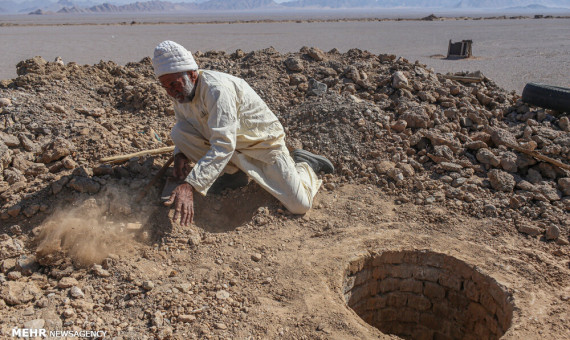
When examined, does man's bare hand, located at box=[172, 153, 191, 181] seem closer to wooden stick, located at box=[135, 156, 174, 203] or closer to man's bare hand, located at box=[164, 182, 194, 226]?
wooden stick, located at box=[135, 156, 174, 203]

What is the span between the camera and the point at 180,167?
3611 mm

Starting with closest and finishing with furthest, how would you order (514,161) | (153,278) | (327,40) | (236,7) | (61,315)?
1. (61,315)
2. (153,278)
3. (514,161)
4. (327,40)
5. (236,7)

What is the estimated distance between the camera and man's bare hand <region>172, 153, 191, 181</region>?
359 centimetres

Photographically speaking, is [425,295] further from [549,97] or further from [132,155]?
[549,97]

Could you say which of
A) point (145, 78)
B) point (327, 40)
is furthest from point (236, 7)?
point (145, 78)

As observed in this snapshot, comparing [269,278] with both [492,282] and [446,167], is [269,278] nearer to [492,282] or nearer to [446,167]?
[492,282]

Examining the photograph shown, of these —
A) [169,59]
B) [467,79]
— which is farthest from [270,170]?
[467,79]

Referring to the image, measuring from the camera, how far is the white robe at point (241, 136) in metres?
3.19

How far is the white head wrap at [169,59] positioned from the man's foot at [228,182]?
118cm

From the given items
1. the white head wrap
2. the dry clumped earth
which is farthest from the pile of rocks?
the white head wrap

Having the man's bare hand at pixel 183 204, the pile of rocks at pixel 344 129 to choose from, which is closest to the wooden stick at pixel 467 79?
the pile of rocks at pixel 344 129

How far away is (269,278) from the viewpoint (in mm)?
3029

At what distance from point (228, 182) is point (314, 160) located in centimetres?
81

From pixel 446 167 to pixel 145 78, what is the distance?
12.5 ft
